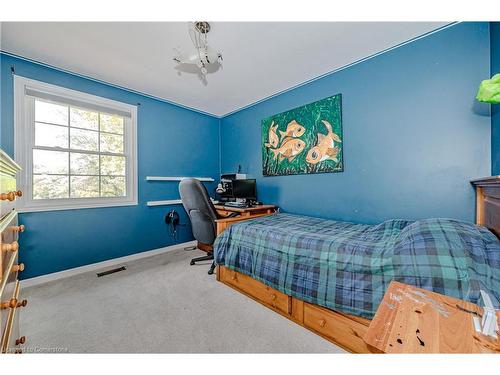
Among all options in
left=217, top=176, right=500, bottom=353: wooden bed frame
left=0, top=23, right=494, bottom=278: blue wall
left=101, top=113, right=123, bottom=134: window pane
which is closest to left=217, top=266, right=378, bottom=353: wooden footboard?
left=217, top=176, right=500, bottom=353: wooden bed frame

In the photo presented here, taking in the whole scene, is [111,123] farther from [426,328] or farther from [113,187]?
[426,328]

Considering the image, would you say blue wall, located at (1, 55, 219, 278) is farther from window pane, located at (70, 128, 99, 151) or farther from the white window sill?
window pane, located at (70, 128, 99, 151)

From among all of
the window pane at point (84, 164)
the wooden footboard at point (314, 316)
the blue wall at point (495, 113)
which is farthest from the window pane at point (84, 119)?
the blue wall at point (495, 113)

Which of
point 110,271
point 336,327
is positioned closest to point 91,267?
point 110,271

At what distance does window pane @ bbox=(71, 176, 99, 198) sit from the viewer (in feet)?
7.88

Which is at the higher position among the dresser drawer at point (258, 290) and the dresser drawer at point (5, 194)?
the dresser drawer at point (5, 194)

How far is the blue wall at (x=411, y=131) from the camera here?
1.62 m

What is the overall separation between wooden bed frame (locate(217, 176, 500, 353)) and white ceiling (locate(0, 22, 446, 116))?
1566 mm

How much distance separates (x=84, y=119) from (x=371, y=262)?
11.5ft

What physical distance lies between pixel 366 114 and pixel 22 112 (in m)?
3.81

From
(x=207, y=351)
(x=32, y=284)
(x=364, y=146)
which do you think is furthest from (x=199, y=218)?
(x=364, y=146)

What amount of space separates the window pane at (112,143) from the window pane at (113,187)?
41cm

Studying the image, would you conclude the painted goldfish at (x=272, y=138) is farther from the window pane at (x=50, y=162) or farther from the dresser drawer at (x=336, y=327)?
the window pane at (x=50, y=162)

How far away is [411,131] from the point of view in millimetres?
1887
